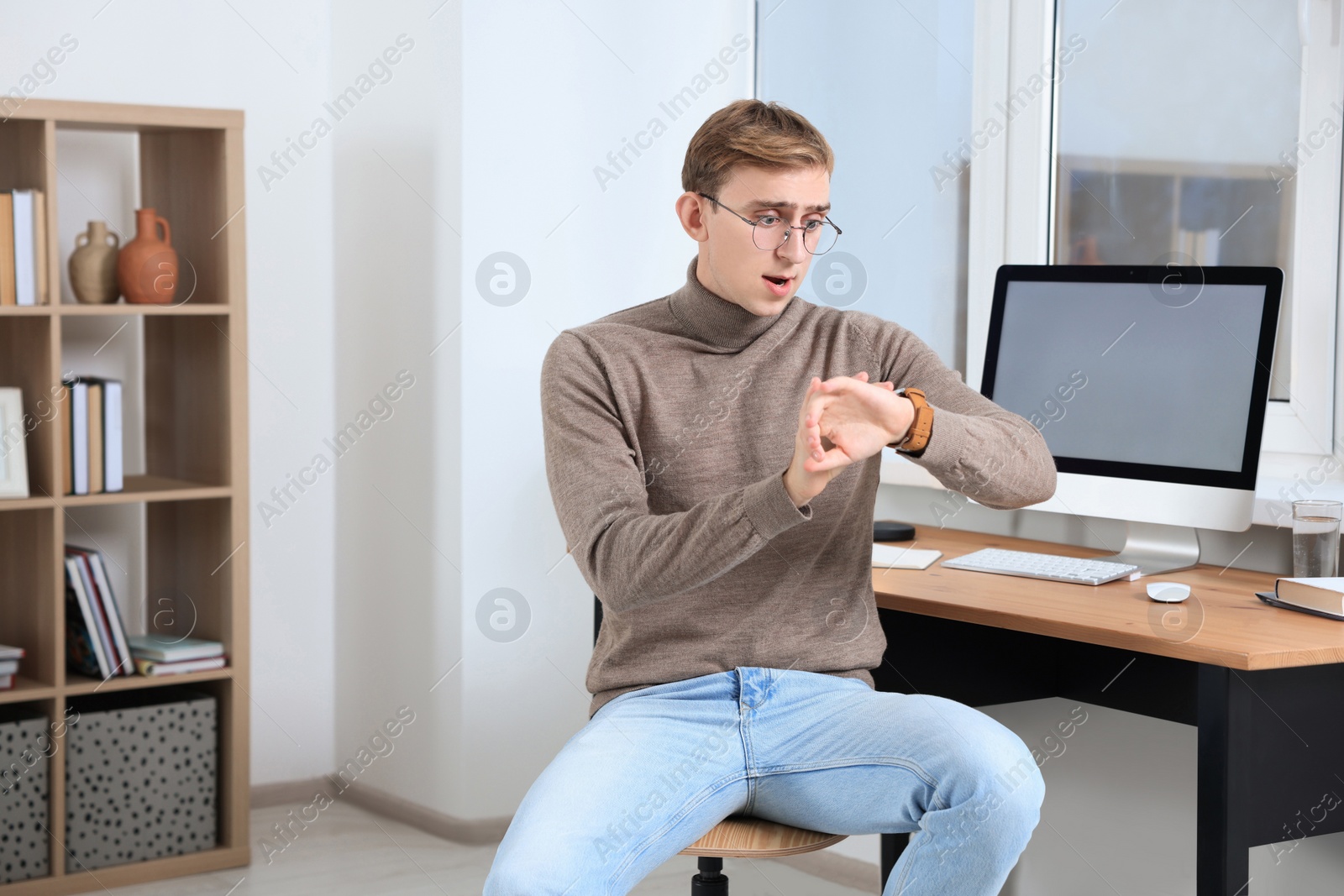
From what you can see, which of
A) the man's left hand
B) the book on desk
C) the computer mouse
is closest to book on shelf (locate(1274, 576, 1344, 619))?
the book on desk

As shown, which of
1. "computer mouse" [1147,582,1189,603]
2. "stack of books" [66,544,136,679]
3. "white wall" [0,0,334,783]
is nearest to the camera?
"computer mouse" [1147,582,1189,603]

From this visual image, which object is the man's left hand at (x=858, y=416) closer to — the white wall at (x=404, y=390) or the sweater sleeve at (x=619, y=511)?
the sweater sleeve at (x=619, y=511)

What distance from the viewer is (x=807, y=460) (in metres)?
1.35

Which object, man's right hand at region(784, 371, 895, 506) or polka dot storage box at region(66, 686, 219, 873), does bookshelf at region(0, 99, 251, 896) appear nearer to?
polka dot storage box at region(66, 686, 219, 873)

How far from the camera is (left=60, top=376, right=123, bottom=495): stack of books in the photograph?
2.67 meters

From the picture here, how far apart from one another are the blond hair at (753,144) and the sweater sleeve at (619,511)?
26 centimetres

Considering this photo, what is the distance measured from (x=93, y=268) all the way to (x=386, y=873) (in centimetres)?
137

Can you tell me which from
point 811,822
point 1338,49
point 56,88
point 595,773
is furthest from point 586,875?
point 56,88

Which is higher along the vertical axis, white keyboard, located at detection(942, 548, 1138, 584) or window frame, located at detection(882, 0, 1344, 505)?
window frame, located at detection(882, 0, 1344, 505)

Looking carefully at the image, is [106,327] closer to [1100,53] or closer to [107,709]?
[107,709]

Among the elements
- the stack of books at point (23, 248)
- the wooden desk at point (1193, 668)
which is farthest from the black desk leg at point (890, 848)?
the stack of books at point (23, 248)

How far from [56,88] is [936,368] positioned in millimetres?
2130

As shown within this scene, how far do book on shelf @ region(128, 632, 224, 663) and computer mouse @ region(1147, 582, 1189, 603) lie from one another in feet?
6.31

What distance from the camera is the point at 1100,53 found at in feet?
7.83
